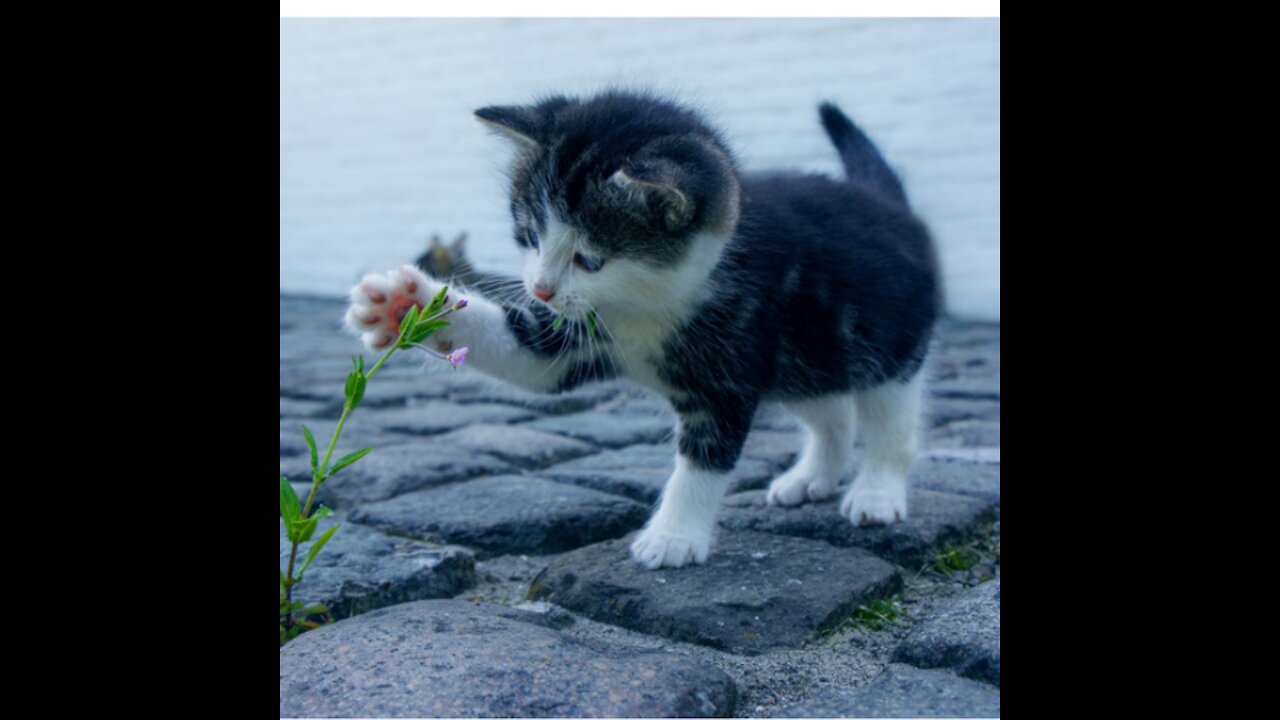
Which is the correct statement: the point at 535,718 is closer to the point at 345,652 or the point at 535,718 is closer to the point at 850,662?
the point at 345,652

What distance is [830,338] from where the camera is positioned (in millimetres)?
2385

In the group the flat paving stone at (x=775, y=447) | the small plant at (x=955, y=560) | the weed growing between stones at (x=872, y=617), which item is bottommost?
the weed growing between stones at (x=872, y=617)

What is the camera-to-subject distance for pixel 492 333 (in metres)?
2.24

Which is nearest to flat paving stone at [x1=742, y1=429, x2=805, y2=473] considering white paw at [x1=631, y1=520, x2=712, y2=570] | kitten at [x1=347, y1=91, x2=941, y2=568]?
kitten at [x1=347, y1=91, x2=941, y2=568]

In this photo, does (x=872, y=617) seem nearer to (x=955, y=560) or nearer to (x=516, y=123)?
(x=955, y=560)

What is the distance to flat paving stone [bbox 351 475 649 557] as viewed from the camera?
2285 mm

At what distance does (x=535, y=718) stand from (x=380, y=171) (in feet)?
28.2

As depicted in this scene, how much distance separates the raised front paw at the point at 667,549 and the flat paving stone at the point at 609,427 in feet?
4.28

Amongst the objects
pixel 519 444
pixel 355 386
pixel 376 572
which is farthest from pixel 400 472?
pixel 355 386

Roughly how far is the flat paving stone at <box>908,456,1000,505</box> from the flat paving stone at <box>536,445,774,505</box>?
45cm

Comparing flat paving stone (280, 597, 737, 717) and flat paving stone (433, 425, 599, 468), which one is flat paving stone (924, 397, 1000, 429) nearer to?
flat paving stone (433, 425, 599, 468)

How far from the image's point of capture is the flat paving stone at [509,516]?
2285 millimetres

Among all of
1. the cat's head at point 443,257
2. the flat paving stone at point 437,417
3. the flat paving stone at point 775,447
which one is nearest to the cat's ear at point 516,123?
the flat paving stone at point 775,447

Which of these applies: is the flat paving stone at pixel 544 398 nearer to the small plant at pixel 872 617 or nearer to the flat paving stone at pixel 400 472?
the flat paving stone at pixel 400 472
